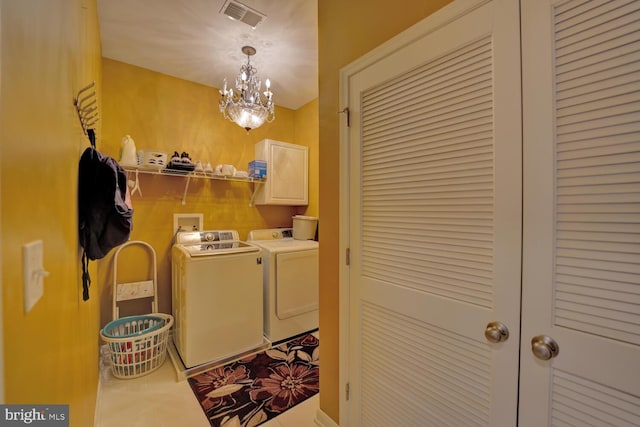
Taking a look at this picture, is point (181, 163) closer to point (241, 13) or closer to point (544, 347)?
point (241, 13)

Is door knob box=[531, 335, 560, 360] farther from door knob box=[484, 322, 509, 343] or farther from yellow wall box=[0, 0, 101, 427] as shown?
yellow wall box=[0, 0, 101, 427]

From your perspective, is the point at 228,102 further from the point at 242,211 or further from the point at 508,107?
→ the point at 508,107

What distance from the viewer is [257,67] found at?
8.74 feet

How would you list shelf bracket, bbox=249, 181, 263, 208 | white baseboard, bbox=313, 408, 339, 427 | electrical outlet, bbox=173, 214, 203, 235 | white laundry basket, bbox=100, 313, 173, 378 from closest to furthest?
white baseboard, bbox=313, 408, 339, 427 < white laundry basket, bbox=100, 313, 173, 378 < electrical outlet, bbox=173, 214, 203, 235 < shelf bracket, bbox=249, 181, 263, 208

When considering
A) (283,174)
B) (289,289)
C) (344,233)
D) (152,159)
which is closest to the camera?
(344,233)

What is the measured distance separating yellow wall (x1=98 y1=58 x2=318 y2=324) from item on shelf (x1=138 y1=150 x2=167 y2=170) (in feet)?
0.89

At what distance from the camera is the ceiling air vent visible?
186 cm

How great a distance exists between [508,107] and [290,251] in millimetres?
2183

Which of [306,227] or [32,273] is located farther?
[306,227]

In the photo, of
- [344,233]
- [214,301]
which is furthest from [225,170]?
[344,233]

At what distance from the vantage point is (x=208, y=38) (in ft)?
7.24

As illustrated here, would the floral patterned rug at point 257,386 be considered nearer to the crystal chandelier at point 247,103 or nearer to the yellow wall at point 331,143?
the yellow wall at point 331,143

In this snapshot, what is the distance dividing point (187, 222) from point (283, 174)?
3.95ft

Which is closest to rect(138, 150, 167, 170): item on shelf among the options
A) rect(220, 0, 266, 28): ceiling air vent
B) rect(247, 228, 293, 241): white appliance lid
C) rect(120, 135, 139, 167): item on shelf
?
rect(120, 135, 139, 167): item on shelf
